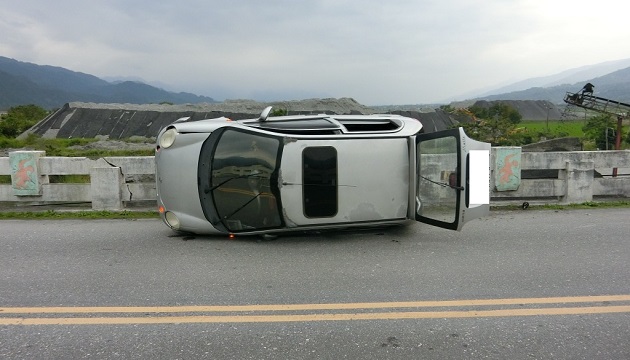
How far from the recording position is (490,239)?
5.49 m

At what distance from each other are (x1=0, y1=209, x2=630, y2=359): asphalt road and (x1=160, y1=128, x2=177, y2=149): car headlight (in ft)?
4.26

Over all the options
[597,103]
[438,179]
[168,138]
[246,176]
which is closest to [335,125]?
[246,176]

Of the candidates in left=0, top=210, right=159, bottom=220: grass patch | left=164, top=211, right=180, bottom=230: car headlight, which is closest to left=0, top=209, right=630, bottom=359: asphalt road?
left=164, top=211, right=180, bottom=230: car headlight

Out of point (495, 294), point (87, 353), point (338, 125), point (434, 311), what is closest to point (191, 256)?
point (87, 353)

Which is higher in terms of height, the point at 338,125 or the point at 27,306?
the point at 338,125

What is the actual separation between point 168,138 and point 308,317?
3.18 metres

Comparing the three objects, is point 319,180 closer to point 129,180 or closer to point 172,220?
point 172,220

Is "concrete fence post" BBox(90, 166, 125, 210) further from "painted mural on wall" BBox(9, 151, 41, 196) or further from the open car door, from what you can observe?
the open car door

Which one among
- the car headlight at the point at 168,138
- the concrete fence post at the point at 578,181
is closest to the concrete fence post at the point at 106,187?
the car headlight at the point at 168,138

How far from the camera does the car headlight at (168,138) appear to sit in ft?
17.2

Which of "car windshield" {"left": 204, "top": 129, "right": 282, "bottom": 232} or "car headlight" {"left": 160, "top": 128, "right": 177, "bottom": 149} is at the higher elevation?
"car headlight" {"left": 160, "top": 128, "right": 177, "bottom": 149}

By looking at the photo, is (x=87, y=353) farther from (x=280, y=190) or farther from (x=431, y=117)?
(x=431, y=117)

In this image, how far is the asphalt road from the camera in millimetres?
2953

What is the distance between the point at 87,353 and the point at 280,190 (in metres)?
2.79
